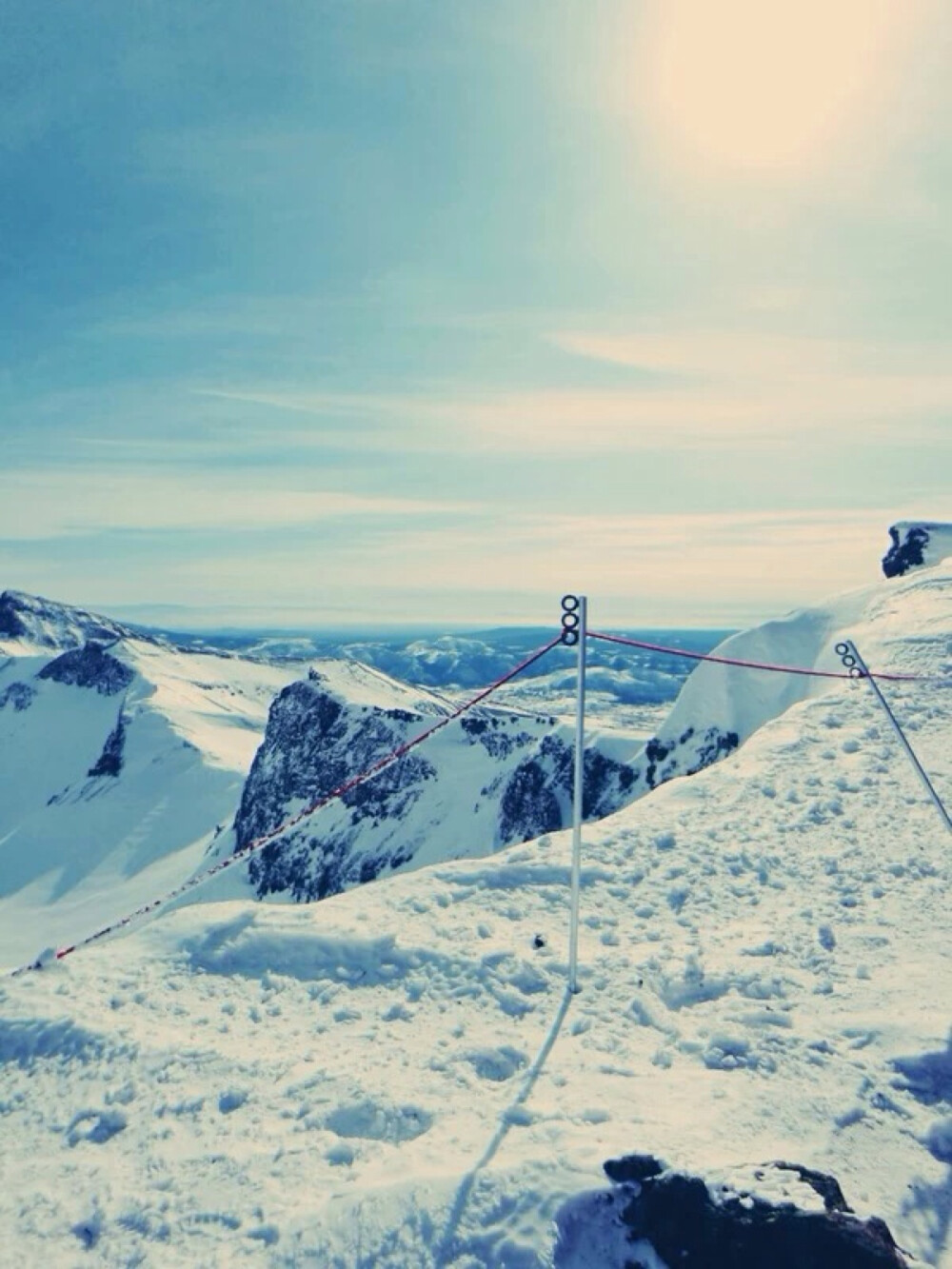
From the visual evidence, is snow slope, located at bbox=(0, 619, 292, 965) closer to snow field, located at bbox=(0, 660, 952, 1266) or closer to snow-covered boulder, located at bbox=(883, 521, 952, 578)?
snow-covered boulder, located at bbox=(883, 521, 952, 578)

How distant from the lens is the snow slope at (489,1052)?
7.78m

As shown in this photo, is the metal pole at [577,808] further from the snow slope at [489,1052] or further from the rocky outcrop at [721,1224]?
the rocky outcrop at [721,1224]

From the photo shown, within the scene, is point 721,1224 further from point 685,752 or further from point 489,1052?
point 685,752

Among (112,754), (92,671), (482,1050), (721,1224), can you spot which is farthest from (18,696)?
(721,1224)

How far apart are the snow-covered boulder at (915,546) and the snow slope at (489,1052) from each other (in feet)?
131

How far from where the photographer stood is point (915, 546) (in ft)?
175

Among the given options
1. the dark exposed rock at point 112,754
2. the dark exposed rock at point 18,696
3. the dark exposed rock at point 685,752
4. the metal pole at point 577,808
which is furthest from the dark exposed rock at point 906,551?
the dark exposed rock at point 18,696

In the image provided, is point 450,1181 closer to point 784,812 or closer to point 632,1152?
point 632,1152

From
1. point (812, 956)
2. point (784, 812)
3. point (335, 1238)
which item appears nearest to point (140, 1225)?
point (335, 1238)

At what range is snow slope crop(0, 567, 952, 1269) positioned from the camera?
7.78 metres

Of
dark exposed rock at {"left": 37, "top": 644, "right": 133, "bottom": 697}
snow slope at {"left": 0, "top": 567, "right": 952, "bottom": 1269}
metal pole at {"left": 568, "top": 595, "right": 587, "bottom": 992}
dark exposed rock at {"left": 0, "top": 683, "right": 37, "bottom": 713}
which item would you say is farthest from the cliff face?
dark exposed rock at {"left": 0, "top": 683, "right": 37, "bottom": 713}

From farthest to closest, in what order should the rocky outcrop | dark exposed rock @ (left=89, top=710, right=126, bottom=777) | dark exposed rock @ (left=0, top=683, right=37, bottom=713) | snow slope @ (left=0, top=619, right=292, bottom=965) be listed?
1. dark exposed rock @ (left=0, top=683, right=37, bottom=713)
2. dark exposed rock @ (left=89, top=710, right=126, bottom=777)
3. snow slope @ (left=0, top=619, right=292, bottom=965)
4. the rocky outcrop

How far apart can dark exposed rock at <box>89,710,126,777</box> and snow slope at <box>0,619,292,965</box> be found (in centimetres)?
21

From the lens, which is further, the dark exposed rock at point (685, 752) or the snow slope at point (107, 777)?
the snow slope at point (107, 777)
